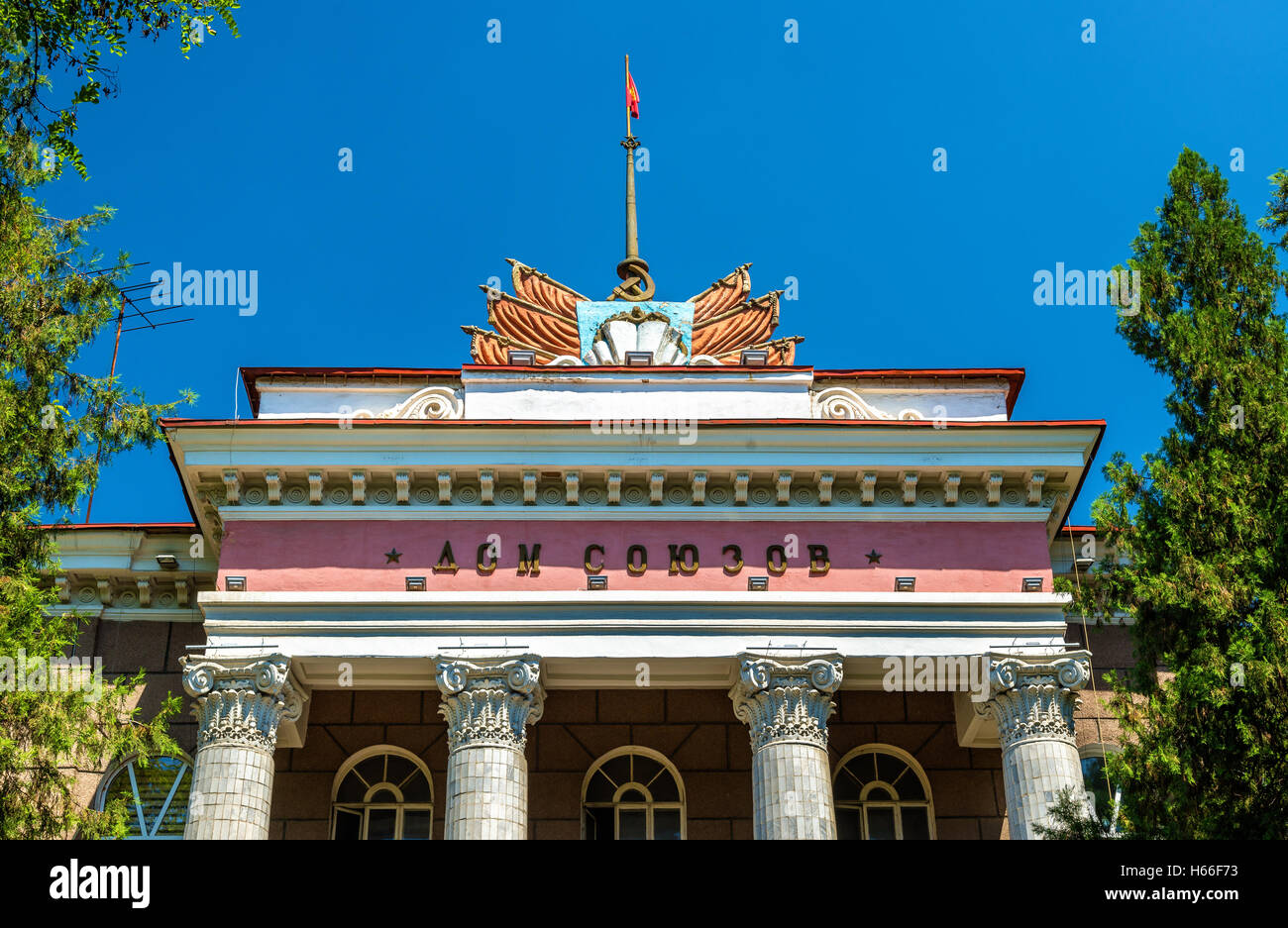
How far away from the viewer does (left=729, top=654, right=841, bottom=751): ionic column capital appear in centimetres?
2070

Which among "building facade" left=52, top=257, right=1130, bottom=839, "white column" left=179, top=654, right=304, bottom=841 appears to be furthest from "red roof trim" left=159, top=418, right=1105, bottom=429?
"white column" left=179, top=654, right=304, bottom=841

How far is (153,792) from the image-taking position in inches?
900

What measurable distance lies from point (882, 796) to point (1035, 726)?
3.56 meters

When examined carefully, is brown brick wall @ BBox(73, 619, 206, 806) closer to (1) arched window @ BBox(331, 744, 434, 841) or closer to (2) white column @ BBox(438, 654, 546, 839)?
(1) arched window @ BBox(331, 744, 434, 841)

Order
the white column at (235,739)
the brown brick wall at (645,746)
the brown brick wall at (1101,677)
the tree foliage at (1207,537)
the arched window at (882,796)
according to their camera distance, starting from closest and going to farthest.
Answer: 1. the tree foliage at (1207,537)
2. the white column at (235,739)
3. the brown brick wall at (645,746)
4. the arched window at (882,796)
5. the brown brick wall at (1101,677)

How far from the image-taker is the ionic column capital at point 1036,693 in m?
20.7

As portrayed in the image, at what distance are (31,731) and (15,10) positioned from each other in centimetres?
760

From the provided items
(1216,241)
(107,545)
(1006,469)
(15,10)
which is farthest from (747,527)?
(15,10)

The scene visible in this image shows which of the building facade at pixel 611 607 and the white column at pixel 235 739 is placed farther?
the building facade at pixel 611 607

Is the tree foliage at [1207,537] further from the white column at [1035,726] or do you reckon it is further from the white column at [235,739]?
the white column at [235,739]

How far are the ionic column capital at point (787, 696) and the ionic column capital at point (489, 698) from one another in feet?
10.1

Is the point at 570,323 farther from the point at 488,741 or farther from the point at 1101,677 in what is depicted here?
the point at 1101,677

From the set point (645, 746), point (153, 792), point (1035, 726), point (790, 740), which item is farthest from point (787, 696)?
point (153, 792)

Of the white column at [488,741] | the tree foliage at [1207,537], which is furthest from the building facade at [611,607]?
the tree foliage at [1207,537]
